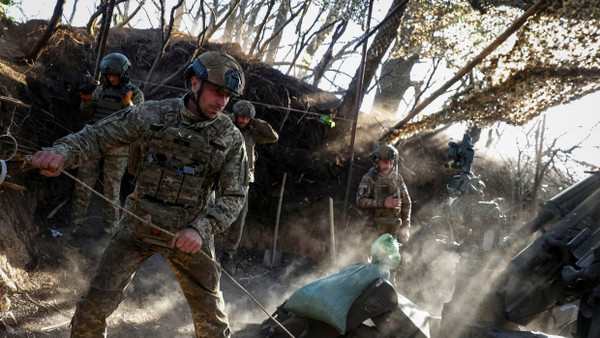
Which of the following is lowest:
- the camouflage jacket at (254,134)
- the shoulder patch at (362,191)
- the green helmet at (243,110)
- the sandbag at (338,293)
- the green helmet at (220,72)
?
the sandbag at (338,293)

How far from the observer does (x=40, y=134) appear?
6.40 meters

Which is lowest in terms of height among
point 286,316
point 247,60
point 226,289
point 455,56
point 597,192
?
point 226,289

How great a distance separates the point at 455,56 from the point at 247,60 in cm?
383

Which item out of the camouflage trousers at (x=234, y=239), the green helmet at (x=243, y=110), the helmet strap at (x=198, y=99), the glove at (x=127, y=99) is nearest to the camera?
the helmet strap at (x=198, y=99)

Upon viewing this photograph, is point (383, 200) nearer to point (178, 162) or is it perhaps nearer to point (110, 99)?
point (110, 99)

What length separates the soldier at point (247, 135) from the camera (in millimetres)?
6184

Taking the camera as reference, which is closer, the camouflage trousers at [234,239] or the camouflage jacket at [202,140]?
the camouflage jacket at [202,140]

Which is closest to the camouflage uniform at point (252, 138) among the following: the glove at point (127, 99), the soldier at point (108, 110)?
the glove at point (127, 99)

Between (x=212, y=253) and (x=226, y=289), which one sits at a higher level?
(x=212, y=253)

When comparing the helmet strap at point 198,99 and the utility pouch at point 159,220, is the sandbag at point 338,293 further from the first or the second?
the helmet strap at point 198,99

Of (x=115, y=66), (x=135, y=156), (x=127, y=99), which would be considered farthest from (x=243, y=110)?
(x=135, y=156)

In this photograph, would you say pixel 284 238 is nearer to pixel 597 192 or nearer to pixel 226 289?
pixel 226 289

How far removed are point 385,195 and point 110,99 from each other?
362cm

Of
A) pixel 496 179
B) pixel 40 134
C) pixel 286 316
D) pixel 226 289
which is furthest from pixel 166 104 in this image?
pixel 496 179
